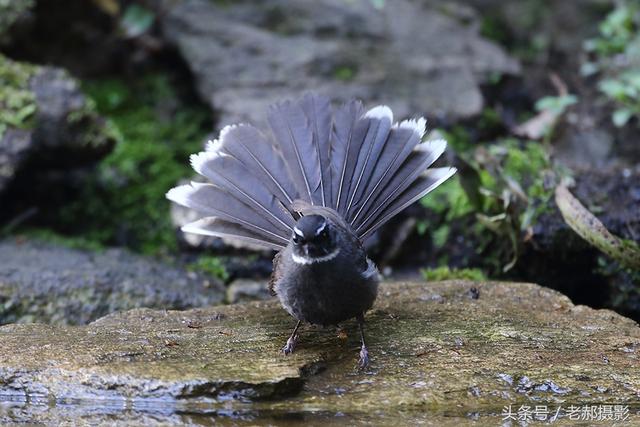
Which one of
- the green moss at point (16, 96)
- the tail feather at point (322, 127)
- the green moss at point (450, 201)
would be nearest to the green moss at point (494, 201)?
the green moss at point (450, 201)

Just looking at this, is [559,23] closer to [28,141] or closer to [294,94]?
[294,94]

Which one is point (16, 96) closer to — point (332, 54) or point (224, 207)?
point (224, 207)

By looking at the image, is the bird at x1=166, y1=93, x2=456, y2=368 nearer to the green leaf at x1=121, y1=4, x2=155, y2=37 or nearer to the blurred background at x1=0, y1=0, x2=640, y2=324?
the blurred background at x1=0, y1=0, x2=640, y2=324

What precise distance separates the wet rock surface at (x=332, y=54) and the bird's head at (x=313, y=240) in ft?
9.65

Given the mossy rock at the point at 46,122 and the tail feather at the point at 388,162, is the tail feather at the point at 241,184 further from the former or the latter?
the mossy rock at the point at 46,122

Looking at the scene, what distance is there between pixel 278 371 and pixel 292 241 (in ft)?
2.38

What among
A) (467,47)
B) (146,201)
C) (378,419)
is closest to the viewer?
(378,419)

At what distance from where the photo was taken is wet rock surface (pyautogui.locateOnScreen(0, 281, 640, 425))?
3.55m

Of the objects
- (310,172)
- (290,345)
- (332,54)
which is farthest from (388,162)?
(332,54)

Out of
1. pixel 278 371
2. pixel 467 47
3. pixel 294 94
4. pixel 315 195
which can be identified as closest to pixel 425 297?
pixel 315 195

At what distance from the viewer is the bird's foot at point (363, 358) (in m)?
3.91

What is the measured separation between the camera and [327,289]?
160 inches

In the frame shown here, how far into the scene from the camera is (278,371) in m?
3.71

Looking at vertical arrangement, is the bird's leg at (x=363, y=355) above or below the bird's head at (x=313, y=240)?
below
